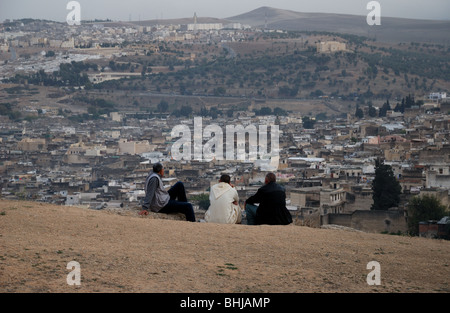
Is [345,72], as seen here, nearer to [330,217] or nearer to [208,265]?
[330,217]

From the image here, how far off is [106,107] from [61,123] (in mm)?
10041

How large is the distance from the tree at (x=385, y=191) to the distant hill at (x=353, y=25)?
341ft

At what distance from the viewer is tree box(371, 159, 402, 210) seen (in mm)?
22078

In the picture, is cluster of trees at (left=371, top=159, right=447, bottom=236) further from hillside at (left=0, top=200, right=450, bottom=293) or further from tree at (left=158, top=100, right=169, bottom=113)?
tree at (left=158, top=100, right=169, bottom=113)

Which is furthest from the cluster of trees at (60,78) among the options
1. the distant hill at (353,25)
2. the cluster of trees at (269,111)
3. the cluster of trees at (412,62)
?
the distant hill at (353,25)

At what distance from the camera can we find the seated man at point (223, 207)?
872 centimetres

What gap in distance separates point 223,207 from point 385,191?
46.8 ft

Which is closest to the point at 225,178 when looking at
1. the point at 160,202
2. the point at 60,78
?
the point at 160,202

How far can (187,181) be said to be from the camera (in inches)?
1241

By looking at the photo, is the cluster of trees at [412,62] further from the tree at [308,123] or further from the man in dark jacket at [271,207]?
the man in dark jacket at [271,207]

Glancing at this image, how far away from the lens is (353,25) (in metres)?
152

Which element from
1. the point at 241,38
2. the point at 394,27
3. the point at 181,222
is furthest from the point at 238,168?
the point at 394,27

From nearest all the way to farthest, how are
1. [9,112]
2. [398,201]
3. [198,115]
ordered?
[398,201], [9,112], [198,115]

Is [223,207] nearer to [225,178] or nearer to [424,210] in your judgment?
[225,178]
